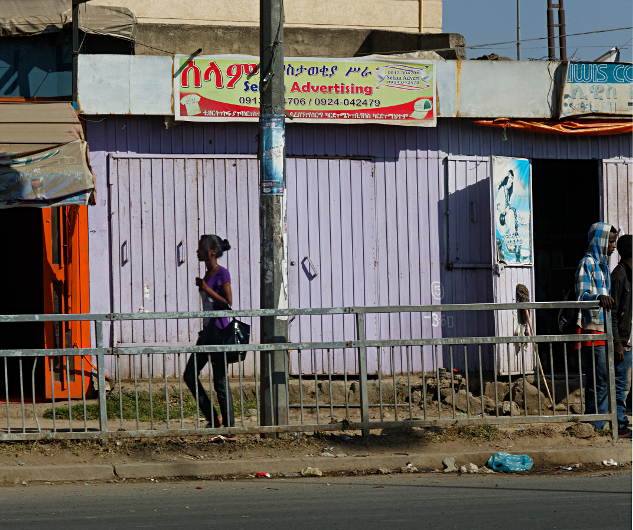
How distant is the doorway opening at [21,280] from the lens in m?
11.7

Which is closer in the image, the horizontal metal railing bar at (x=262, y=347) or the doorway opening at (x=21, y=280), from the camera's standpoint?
the horizontal metal railing bar at (x=262, y=347)

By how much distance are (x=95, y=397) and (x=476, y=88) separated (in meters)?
6.29

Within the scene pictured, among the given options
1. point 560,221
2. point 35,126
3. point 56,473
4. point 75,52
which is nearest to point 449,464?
point 56,473

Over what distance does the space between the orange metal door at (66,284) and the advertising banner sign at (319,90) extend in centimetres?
190

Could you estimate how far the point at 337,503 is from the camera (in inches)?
223

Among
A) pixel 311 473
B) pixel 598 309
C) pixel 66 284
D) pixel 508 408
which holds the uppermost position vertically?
pixel 66 284

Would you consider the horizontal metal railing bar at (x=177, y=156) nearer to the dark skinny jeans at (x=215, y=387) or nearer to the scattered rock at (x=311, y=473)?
the dark skinny jeans at (x=215, y=387)

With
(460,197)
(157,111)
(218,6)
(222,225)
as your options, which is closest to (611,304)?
(460,197)

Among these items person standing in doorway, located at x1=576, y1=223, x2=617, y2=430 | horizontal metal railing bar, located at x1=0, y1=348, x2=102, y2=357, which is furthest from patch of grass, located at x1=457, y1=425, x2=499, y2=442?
horizontal metal railing bar, located at x1=0, y1=348, x2=102, y2=357

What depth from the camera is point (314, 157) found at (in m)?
10.4

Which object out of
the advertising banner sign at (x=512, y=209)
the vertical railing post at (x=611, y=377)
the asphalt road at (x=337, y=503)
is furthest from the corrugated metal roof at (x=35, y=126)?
the vertical railing post at (x=611, y=377)

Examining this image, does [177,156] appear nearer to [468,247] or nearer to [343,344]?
[468,247]

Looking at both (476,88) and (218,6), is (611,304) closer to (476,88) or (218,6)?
(476,88)

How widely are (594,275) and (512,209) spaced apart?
8.62 feet
